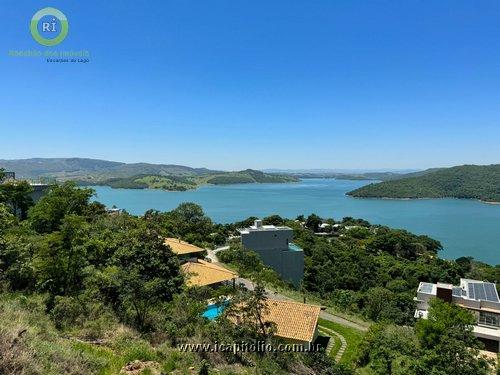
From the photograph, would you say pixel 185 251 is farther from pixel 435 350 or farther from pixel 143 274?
pixel 435 350

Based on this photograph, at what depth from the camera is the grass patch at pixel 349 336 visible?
9.58 meters

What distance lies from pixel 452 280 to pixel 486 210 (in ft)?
202

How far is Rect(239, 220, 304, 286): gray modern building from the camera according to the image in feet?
72.4

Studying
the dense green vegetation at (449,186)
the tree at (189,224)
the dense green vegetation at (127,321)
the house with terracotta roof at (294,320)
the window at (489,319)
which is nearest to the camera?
the dense green vegetation at (127,321)

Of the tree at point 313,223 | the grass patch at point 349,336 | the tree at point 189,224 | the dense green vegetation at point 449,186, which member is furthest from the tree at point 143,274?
the dense green vegetation at point 449,186

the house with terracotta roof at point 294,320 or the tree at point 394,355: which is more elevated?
the tree at point 394,355

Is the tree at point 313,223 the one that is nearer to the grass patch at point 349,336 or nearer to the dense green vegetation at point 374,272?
the dense green vegetation at point 374,272

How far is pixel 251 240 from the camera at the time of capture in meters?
22.0

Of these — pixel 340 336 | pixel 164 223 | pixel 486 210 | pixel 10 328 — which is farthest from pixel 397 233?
pixel 486 210

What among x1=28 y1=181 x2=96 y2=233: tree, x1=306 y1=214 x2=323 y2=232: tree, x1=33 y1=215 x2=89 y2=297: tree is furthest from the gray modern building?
x1=306 y1=214 x2=323 y2=232: tree

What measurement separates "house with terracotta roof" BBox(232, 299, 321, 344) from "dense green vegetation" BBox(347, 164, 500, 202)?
101 meters

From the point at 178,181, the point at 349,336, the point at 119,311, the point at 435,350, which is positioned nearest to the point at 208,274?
the point at 349,336

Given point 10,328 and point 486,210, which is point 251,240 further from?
point 486,210

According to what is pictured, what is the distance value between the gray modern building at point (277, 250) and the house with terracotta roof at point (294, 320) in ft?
37.8
